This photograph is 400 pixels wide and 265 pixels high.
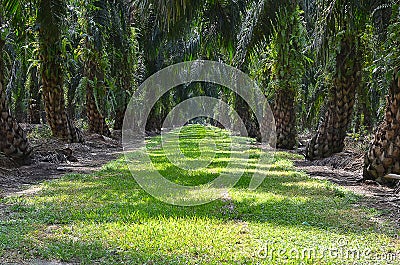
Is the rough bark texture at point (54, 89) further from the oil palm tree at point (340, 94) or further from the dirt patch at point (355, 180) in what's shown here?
the oil palm tree at point (340, 94)

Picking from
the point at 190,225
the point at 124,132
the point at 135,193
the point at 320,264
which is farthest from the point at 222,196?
the point at 124,132

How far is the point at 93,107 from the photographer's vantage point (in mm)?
17406

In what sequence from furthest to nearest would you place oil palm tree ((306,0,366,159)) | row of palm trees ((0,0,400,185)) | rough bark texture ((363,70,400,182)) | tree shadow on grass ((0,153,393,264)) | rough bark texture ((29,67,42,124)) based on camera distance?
rough bark texture ((29,67,42,124)) → oil palm tree ((306,0,366,159)) → row of palm trees ((0,0,400,185)) → rough bark texture ((363,70,400,182)) → tree shadow on grass ((0,153,393,264))

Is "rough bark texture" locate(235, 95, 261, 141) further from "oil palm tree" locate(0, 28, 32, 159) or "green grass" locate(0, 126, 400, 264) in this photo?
"green grass" locate(0, 126, 400, 264)

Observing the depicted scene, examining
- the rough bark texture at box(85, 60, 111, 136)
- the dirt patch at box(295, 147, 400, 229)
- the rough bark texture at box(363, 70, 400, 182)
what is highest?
the rough bark texture at box(85, 60, 111, 136)

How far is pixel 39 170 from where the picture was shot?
29.1ft

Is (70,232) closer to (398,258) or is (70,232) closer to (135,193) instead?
(135,193)

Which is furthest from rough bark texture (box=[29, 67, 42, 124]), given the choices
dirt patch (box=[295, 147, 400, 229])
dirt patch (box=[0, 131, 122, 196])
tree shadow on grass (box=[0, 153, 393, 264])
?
tree shadow on grass (box=[0, 153, 393, 264])

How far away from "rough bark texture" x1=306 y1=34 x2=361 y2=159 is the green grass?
4.24 m

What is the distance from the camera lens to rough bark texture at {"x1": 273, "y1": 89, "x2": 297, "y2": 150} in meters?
14.8

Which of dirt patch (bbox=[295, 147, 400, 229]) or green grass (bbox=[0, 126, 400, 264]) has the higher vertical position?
dirt patch (bbox=[295, 147, 400, 229])
